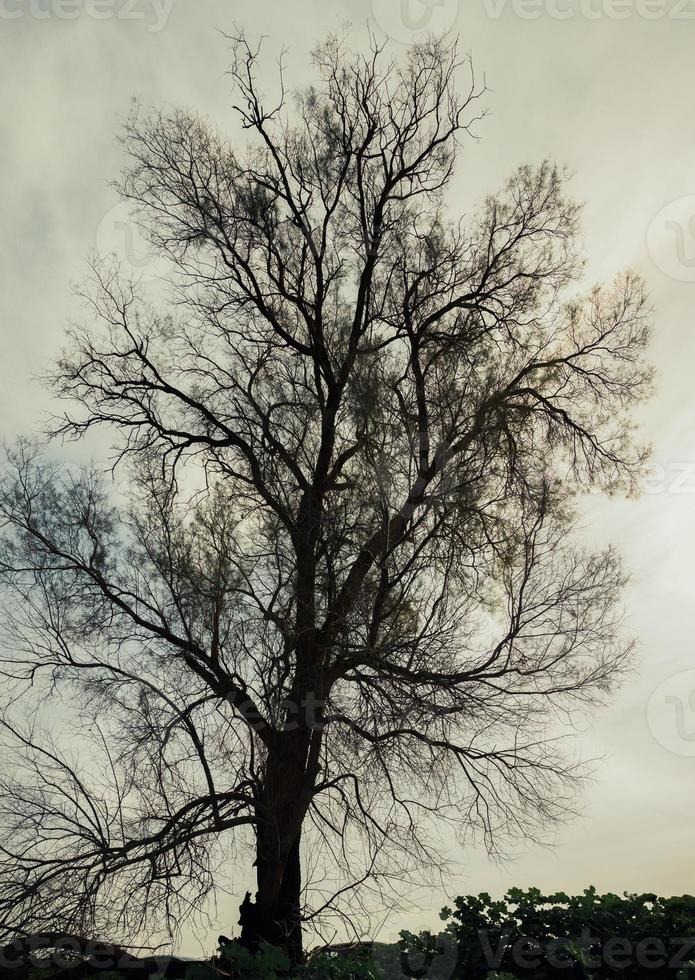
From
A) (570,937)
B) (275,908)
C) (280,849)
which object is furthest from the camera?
(275,908)

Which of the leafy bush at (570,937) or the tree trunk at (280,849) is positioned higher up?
the tree trunk at (280,849)

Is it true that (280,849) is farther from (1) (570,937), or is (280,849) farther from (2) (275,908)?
(1) (570,937)

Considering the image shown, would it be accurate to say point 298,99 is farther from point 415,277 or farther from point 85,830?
point 85,830

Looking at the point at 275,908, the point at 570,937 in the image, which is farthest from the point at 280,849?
the point at 570,937

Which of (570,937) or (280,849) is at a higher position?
(280,849)

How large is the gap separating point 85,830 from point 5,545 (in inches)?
124

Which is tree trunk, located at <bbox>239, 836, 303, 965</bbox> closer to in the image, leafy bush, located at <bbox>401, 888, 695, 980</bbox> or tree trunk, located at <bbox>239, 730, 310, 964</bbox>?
tree trunk, located at <bbox>239, 730, 310, 964</bbox>

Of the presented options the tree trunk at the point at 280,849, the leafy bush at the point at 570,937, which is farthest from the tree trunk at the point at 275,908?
the leafy bush at the point at 570,937

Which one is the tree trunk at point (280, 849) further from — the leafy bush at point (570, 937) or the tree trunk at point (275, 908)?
the leafy bush at point (570, 937)

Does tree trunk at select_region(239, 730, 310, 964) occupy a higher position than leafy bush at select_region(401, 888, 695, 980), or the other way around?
tree trunk at select_region(239, 730, 310, 964)

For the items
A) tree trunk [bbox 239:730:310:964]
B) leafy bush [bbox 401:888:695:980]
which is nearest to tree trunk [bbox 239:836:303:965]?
tree trunk [bbox 239:730:310:964]

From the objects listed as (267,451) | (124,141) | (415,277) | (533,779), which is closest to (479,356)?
(415,277)

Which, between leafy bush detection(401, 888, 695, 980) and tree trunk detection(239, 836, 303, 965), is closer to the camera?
leafy bush detection(401, 888, 695, 980)

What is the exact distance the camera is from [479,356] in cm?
914
